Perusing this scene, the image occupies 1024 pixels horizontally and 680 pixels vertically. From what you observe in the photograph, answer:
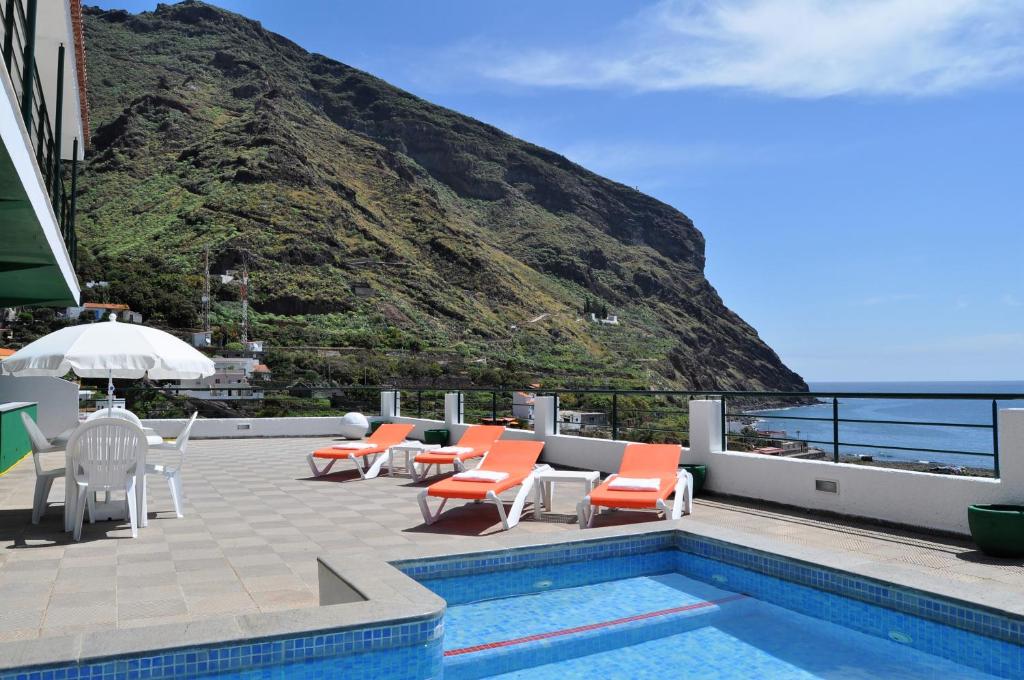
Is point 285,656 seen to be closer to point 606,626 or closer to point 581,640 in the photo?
point 581,640

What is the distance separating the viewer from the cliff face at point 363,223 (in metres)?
60.8

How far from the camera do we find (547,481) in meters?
7.14

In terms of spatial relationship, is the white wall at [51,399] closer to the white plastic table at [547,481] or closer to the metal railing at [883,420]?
the white plastic table at [547,481]

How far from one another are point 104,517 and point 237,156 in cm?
7154

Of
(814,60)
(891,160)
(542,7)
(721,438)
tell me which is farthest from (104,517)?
(891,160)

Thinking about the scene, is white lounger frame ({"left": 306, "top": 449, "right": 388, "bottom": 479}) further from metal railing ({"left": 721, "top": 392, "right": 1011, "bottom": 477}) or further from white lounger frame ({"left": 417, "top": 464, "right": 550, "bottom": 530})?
metal railing ({"left": 721, "top": 392, "right": 1011, "bottom": 477})

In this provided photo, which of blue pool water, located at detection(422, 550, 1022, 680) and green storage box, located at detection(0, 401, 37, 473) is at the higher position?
green storage box, located at detection(0, 401, 37, 473)

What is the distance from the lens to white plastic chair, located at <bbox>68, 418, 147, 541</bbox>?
580cm

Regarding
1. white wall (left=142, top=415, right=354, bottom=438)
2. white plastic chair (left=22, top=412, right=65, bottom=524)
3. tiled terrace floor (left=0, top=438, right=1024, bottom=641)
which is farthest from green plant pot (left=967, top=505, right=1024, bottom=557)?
white wall (left=142, top=415, right=354, bottom=438)

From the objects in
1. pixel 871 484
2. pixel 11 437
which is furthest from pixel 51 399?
pixel 871 484

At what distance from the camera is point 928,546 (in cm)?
550

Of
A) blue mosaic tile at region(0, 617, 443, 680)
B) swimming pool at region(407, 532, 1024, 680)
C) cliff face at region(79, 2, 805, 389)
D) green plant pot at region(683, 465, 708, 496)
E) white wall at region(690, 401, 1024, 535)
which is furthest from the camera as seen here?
cliff face at region(79, 2, 805, 389)

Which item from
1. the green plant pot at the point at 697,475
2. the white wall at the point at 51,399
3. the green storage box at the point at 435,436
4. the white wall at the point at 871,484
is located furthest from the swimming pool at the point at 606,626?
the white wall at the point at 51,399

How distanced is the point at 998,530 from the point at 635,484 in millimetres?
2656
